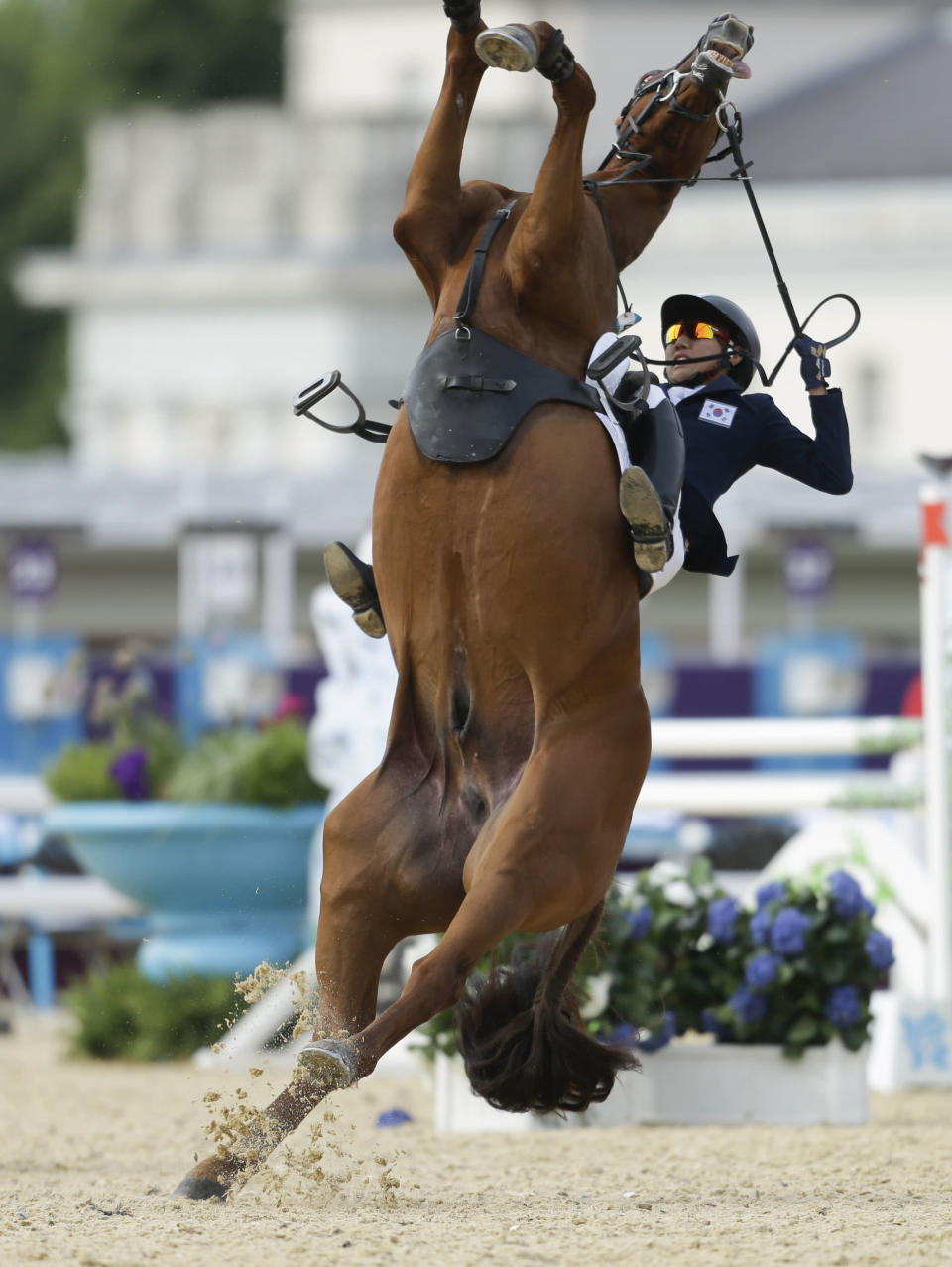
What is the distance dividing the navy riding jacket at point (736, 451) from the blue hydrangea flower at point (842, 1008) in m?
2.18

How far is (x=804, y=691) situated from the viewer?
1497 centimetres

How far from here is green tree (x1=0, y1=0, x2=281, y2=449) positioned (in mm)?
39656

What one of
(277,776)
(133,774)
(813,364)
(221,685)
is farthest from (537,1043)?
(221,685)

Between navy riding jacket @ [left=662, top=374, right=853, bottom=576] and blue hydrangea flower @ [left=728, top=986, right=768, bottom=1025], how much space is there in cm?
214

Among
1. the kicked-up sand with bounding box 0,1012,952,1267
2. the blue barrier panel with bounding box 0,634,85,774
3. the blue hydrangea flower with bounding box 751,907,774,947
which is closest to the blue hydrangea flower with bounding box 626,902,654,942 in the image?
the blue hydrangea flower with bounding box 751,907,774,947

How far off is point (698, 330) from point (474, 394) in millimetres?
949

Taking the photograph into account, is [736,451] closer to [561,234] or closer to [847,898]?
[561,234]

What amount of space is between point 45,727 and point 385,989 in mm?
6465

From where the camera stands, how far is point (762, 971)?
6.64m

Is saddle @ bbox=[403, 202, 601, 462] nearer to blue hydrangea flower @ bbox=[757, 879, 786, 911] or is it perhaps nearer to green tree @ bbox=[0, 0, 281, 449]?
blue hydrangea flower @ bbox=[757, 879, 786, 911]

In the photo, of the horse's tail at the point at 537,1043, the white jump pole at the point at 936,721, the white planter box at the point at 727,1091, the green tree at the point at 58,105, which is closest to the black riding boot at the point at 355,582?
the horse's tail at the point at 537,1043

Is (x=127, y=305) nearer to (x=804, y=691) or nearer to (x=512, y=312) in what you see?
(x=804, y=691)

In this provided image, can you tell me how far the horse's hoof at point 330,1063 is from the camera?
4.14 metres

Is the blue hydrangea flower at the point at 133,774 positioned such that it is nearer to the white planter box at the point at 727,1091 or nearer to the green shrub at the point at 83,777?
the green shrub at the point at 83,777
